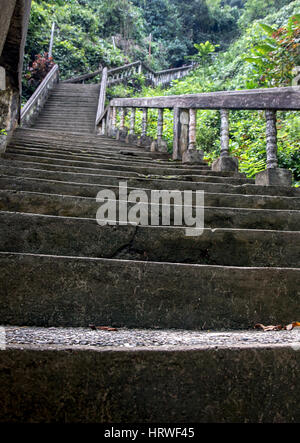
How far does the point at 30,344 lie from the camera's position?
0.93m

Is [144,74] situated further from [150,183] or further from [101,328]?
[101,328]

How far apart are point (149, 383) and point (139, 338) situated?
0.81 feet

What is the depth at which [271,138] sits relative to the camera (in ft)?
10.6

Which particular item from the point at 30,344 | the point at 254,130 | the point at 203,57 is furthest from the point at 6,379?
the point at 203,57

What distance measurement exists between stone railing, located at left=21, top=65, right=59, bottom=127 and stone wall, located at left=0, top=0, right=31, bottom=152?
11.4ft

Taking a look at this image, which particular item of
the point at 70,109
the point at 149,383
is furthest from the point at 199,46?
the point at 149,383

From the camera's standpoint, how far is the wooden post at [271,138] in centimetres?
321

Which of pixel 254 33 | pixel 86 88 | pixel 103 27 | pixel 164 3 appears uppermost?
pixel 164 3

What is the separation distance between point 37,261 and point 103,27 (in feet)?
71.0

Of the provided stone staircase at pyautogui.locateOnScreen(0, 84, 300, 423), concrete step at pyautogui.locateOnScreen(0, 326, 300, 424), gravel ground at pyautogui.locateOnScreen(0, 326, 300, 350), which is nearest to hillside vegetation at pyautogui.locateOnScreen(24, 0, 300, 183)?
stone staircase at pyautogui.locateOnScreen(0, 84, 300, 423)

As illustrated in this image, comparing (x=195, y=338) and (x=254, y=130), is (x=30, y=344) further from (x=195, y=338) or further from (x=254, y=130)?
(x=254, y=130)

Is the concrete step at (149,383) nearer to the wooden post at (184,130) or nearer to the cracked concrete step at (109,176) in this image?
the cracked concrete step at (109,176)

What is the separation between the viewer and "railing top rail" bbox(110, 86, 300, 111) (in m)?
3.07

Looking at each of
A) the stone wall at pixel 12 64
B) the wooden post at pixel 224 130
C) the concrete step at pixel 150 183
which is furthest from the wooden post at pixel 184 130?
the stone wall at pixel 12 64
